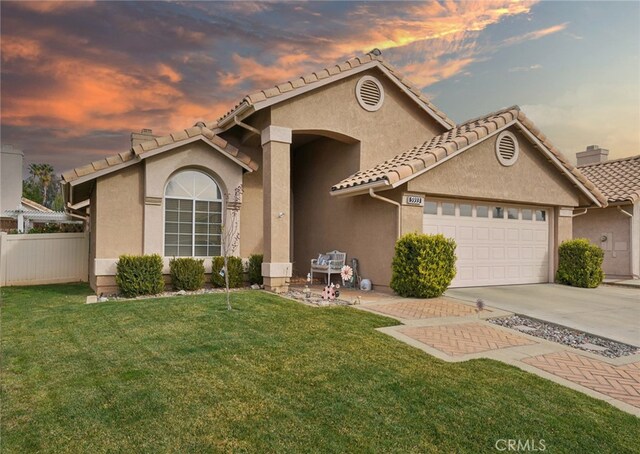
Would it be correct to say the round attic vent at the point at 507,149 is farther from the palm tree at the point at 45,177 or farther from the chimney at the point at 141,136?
the palm tree at the point at 45,177

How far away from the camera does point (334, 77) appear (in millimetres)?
11961

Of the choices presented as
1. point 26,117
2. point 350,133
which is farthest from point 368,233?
point 26,117

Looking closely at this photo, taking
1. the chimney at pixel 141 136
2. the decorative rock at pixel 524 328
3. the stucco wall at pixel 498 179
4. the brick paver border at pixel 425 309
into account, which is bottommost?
the decorative rock at pixel 524 328

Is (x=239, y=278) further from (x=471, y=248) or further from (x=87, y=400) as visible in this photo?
(x=87, y=400)

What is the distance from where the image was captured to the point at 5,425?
3709mm

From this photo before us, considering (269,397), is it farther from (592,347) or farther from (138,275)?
(138,275)

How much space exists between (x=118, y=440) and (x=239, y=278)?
8.52 meters

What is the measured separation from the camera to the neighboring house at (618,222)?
15.6 meters

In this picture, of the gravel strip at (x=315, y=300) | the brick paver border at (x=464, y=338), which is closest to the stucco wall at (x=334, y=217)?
the gravel strip at (x=315, y=300)

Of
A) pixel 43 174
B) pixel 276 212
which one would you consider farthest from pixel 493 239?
pixel 43 174

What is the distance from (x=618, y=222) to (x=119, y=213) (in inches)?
683

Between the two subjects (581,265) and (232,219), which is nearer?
(232,219)

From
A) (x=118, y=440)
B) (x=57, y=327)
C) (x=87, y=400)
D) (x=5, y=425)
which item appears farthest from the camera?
(x=57, y=327)

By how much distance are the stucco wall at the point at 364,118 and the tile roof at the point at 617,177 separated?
24.7 ft
